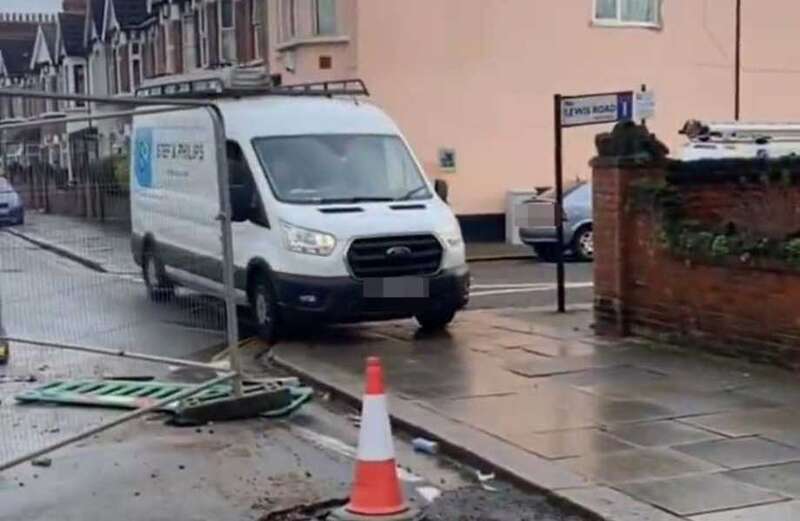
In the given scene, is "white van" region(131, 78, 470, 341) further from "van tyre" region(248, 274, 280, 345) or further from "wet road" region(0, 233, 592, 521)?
"wet road" region(0, 233, 592, 521)

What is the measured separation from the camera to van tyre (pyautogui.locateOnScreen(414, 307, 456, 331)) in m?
12.6

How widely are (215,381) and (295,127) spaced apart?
481 centimetres

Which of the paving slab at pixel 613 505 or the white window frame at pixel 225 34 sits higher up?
the white window frame at pixel 225 34

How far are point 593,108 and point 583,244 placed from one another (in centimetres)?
731

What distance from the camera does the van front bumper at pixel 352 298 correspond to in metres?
11.9

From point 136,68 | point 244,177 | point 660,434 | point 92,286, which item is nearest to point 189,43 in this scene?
point 136,68

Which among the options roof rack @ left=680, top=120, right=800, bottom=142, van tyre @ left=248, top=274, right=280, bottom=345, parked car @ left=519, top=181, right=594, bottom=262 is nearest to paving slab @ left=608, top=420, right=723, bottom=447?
van tyre @ left=248, top=274, right=280, bottom=345

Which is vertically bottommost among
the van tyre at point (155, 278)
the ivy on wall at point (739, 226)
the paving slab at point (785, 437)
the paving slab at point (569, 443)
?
the paving slab at point (569, 443)

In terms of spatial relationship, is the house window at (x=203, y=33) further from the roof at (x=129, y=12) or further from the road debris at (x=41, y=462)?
the road debris at (x=41, y=462)

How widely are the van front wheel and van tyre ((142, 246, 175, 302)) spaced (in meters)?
1.62

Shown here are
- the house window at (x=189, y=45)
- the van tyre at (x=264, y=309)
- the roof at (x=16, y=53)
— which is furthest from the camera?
the roof at (x=16, y=53)

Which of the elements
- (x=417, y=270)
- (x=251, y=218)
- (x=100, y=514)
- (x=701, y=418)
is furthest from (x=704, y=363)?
(x=100, y=514)

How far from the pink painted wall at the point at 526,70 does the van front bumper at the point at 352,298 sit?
12.2 meters

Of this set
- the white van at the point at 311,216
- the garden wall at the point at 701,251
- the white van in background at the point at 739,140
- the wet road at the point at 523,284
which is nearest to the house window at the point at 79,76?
the wet road at the point at 523,284
